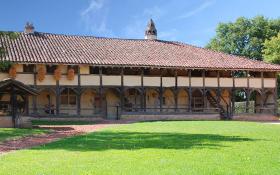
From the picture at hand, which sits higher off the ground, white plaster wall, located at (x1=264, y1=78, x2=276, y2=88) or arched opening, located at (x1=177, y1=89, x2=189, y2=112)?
white plaster wall, located at (x1=264, y1=78, x2=276, y2=88)

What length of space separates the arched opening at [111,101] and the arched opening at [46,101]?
15.3 feet

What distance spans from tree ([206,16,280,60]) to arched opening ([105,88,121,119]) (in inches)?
1104

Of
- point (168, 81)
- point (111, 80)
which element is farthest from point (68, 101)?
point (168, 81)

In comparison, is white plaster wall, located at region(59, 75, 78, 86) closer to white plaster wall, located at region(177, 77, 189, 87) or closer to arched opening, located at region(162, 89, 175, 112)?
arched opening, located at region(162, 89, 175, 112)

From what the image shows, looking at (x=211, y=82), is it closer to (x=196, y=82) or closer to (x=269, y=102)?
(x=196, y=82)

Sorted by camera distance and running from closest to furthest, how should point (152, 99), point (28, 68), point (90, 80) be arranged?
point (28, 68) < point (90, 80) < point (152, 99)

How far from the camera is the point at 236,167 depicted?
38.4ft

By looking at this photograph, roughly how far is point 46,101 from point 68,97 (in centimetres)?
207

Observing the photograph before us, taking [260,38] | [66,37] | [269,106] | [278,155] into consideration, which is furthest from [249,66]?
[278,155]

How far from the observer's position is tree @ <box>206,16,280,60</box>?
209 ft

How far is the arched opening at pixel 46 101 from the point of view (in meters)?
38.1

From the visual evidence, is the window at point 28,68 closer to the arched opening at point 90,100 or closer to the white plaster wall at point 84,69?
the white plaster wall at point 84,69

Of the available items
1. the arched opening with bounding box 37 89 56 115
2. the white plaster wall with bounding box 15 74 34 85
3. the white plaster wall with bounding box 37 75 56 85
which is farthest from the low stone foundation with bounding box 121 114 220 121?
the white plaster wall with bounding box 15 74 34 85

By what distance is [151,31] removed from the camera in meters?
49.7
